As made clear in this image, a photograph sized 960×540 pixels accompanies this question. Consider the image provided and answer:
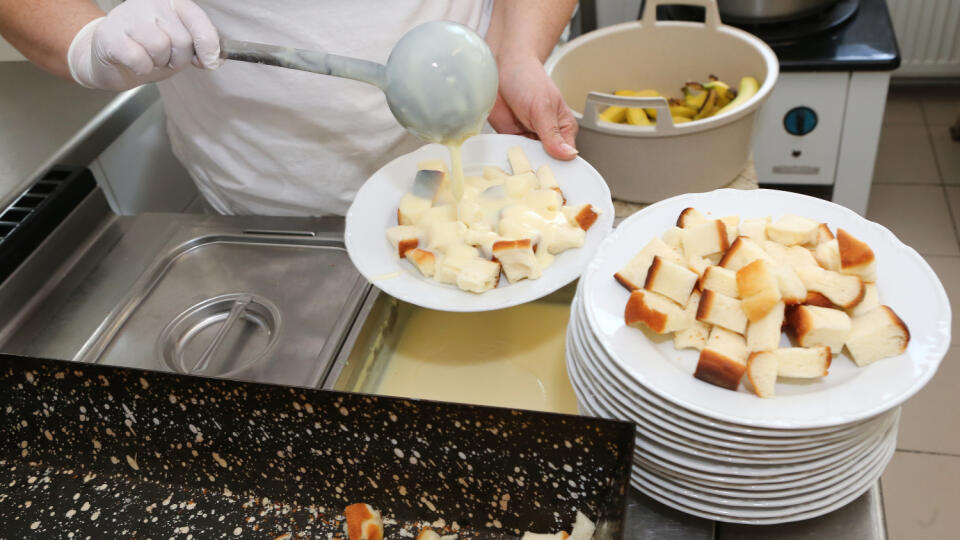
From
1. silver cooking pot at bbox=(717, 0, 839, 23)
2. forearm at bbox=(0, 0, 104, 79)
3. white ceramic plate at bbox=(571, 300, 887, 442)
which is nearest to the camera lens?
white ceramic plate at bbox=(571, 300, 887, 442)

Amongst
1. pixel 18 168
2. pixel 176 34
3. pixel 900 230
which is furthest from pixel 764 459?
pixel 900 230

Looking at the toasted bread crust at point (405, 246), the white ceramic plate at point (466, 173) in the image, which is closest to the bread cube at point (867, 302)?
the white ceramic plate at point (466, 173)

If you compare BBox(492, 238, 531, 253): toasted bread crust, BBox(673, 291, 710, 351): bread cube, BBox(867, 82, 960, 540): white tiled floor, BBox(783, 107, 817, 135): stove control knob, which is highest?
BBox(673, 291, 710, 351): bread cube

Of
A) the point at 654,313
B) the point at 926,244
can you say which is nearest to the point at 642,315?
the point at 654,313

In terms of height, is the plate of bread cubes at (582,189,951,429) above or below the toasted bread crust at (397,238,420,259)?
above

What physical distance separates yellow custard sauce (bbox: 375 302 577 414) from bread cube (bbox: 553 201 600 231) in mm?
165

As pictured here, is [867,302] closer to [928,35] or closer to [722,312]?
[722,312]

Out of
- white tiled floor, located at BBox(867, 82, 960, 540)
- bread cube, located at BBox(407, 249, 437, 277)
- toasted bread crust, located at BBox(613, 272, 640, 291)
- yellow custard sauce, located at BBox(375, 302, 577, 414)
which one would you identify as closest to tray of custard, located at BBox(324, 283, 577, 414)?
yellow custard sauce, located at BBox(375, 302, 577, 414)

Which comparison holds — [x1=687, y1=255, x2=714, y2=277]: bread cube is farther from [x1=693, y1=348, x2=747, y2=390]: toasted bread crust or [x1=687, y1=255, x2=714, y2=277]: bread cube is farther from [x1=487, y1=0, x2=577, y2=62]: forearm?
[x1=487, y1=0, x2=577, y2=62]: forearm

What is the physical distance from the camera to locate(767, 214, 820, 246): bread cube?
0.86 meters

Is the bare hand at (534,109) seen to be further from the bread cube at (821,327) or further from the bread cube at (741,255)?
the bread cube at (821,327)

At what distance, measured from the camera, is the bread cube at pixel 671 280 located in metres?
0.81

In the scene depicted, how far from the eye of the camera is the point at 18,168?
4.90ft

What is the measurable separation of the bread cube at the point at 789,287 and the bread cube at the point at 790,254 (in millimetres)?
37
